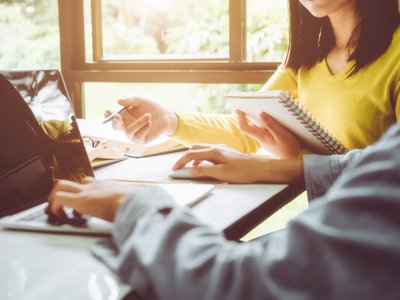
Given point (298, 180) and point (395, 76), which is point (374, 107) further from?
point (298, 180)

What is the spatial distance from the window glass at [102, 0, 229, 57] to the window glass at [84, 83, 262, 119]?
6.7 inches

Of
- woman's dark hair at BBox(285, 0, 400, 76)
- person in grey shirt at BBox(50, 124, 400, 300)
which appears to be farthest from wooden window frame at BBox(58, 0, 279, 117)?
person in grey shirt at BBox(50, 124, 400, 300)

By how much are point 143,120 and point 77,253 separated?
692 millimetres

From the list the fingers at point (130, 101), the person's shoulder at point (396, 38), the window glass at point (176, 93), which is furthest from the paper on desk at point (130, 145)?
the window glass at point (176, 93)

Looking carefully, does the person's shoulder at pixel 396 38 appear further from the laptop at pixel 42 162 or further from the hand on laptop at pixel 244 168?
the laptop at pixel 42 162

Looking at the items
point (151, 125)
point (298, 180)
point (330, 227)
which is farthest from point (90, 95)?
point (330, 227)

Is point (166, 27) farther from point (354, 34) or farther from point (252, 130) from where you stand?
Result: point (252, 130)

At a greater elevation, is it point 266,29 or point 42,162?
point 266,29

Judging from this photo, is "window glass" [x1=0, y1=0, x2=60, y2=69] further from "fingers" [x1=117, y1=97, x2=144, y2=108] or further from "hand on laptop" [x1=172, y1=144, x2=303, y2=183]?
"hand on laptop" [x1=172, y1=144, x2=303, y2=183]

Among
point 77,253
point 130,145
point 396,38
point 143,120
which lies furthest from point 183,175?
point 396,38

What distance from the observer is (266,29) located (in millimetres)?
2451

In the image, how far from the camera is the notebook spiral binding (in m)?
1.06

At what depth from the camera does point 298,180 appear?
43.6 inches

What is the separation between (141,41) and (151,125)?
1400 mm
